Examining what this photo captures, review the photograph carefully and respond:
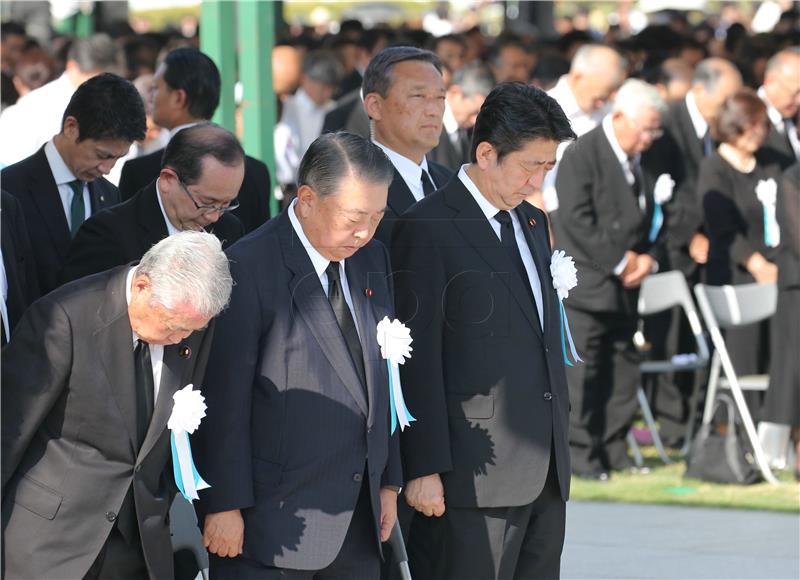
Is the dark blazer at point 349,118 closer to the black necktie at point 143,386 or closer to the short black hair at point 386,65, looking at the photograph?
the short black hair at point 386,65

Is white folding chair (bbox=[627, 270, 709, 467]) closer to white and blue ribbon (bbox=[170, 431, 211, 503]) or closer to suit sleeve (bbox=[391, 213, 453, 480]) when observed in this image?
suit sleeve (bbox=[391, 213, 453, 480])

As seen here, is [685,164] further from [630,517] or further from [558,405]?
[558,405]

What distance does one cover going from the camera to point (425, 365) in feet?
14.8

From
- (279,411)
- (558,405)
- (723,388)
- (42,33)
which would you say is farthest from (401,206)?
(42,33)

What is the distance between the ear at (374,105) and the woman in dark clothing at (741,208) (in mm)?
4063

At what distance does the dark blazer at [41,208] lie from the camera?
5324mm

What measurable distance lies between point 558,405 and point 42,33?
16.2 m

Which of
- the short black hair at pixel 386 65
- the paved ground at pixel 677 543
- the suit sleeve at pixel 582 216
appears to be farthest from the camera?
the suit sleeve at pixel 582 216

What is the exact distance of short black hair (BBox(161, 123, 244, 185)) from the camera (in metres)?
4.94

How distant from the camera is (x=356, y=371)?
417cm

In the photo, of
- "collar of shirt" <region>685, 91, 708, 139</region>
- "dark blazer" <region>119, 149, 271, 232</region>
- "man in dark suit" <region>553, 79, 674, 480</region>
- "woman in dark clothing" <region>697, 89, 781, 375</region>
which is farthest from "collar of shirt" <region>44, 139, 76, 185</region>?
"collar of shirt" <region>685, 91, 708, 139</region>

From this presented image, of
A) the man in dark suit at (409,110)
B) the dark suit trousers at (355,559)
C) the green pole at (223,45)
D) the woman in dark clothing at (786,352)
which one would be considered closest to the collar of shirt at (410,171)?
the man in dark suit at (409,110)

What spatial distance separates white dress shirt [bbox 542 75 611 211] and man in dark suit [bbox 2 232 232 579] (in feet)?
16.3

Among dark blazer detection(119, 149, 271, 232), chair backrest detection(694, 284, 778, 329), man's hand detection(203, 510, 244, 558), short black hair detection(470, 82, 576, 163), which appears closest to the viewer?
man's hand detection(203, 510, 244, 558)
